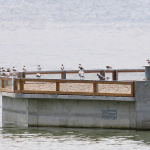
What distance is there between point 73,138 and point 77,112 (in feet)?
7.60

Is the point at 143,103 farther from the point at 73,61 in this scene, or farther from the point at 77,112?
the point at 73,61

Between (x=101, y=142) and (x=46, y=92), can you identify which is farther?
(x=46, y=92)

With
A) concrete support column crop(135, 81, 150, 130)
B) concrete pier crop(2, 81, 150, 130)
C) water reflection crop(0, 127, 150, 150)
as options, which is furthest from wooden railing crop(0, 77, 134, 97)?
water reflection crop(0, 127, 150, 150)

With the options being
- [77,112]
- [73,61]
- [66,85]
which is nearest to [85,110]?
[77,112]

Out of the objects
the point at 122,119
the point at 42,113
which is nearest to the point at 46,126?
the point at 42,113

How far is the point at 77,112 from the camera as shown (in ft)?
111

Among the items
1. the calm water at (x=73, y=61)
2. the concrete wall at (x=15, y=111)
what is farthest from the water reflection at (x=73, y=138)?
the concrete wall at (x=15, y=111)

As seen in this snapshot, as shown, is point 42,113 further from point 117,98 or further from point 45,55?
point 45,55

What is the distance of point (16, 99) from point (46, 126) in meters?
2.40

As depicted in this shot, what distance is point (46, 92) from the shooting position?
1336 inches

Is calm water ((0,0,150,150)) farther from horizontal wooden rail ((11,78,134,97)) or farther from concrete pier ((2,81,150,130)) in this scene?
horizontal wooden rail ((11,78,134,97))

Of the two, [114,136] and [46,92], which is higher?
[46,92]

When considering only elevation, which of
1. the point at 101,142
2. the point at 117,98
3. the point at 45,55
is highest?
the point at 45,55

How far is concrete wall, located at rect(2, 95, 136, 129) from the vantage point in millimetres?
32875
